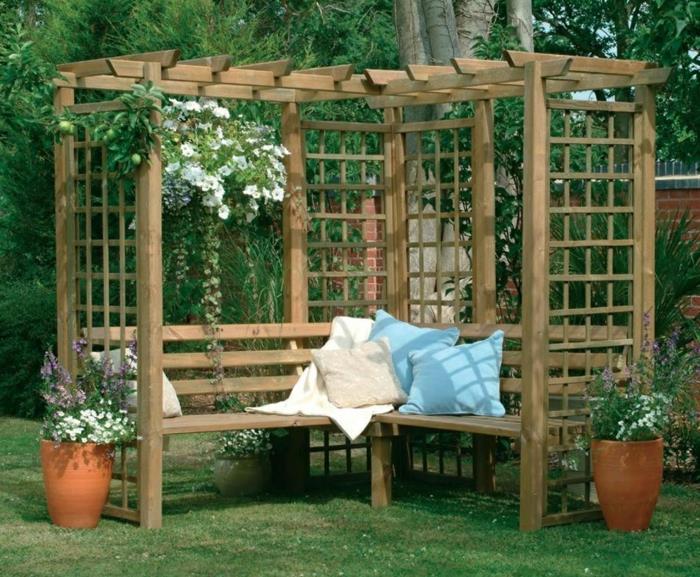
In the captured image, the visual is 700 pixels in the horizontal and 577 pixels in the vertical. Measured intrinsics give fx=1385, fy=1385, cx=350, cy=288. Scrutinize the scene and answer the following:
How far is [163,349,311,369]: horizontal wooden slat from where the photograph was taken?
7.36 m

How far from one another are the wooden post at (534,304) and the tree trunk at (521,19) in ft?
12.3

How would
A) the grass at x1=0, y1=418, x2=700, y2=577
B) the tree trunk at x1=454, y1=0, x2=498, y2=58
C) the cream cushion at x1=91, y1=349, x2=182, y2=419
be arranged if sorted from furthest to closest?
the tree trunk at x1=454, y1=0, x2=498, y2=58 < the cream cushion at x1=91, y1=349, x2=182, y2=419 < the grass at x1=0, y1=418, x2=700, y2=577

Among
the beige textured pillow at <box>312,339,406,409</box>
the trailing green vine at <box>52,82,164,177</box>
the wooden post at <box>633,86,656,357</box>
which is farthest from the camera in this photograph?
the beige textured pillow at <box>312,339,406,409</box>

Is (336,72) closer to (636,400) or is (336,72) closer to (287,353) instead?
(287,353)

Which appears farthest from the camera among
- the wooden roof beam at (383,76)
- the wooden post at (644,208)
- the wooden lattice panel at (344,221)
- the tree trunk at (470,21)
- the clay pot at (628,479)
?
the tree trunk at (470,21)

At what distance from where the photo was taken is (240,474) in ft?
24.8

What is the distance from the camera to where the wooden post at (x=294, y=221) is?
314 inches

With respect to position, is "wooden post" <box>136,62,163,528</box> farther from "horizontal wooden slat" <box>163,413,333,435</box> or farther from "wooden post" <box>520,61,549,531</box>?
"wooden post" <box>520,61,549,531</box>

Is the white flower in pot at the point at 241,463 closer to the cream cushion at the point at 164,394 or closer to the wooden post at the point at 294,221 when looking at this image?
the cream cushion at the point at 164,394

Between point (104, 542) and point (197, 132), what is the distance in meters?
2.40

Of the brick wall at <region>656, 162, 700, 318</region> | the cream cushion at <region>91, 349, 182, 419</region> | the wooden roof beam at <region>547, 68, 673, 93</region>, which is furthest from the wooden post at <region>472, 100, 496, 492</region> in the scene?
the brick wall at <region>656, 162, 700, 318</region>

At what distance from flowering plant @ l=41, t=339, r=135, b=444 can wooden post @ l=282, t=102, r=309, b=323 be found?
144 cm

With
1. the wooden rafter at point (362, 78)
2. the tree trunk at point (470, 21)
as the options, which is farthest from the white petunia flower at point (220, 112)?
the tree trunk at point (470, 21)

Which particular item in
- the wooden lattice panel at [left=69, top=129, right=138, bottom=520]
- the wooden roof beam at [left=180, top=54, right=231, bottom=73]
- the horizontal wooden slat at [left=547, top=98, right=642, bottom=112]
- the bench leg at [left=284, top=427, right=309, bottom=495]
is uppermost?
the wooden roof beam at [left=180, top=54, right=231, bottom=73]
